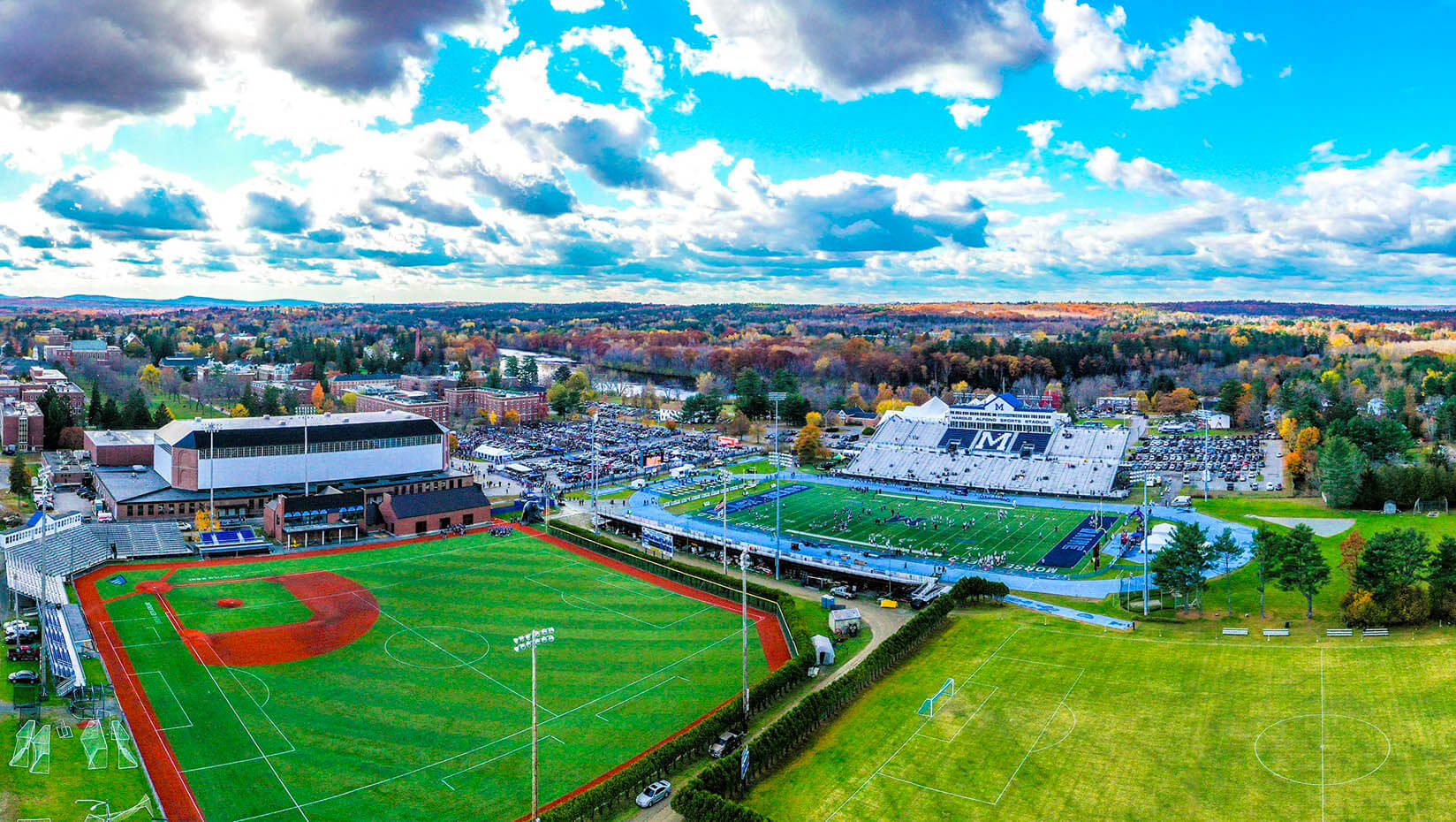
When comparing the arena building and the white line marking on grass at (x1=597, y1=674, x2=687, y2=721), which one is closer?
the white line marking on grass at (x1=597, y1=674, x2=687, y2=721)

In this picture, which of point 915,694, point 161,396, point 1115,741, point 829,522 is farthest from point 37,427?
point 1115,741

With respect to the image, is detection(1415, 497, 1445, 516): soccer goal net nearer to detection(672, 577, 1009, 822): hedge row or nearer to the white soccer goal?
detection(672, 577, 1009, 822): hedge row

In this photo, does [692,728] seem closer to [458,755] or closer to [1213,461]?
[458,755]

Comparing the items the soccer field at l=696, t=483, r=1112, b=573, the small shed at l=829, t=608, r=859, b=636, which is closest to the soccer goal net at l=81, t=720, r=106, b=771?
the small shed at l=829, t=608, r=859, b=636

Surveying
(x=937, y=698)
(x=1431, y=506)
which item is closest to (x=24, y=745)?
(x=937, y=698)

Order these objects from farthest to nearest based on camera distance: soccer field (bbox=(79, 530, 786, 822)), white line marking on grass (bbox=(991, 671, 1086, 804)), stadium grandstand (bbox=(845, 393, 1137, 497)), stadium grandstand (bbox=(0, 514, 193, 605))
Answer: stadium grandstand (bbox=(845, 393, 1137, 497)) < stadium grandstand (bbox=(0, 514, 193, 605)) < soccer field (bbox=(79, 530, 786, 822)) < white line marking on grass (bbox=(991, 671, 1086, 804))

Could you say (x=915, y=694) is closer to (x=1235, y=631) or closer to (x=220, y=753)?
(x=1235, y=631)
